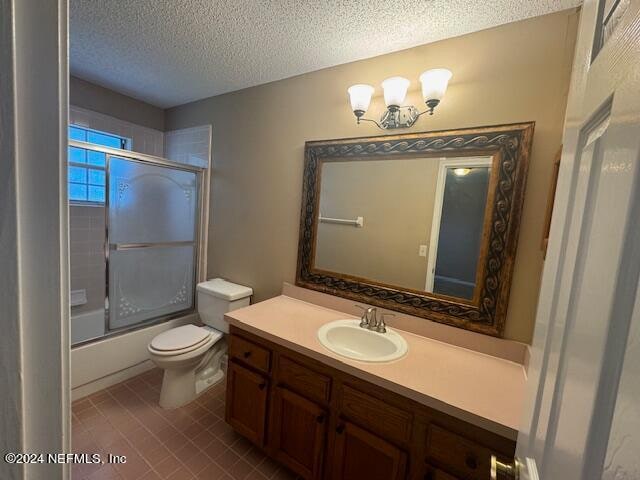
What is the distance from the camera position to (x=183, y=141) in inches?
106

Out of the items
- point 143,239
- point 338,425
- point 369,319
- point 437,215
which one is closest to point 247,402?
point 338,425

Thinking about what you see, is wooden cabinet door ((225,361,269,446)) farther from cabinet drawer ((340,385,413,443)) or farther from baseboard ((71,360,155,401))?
baseboard ((71,360,155,401))

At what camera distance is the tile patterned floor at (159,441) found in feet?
4.79

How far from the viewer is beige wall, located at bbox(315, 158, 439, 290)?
5.00ft

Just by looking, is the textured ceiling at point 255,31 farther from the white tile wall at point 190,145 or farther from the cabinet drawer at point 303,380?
the cabinet drawer at point 303,380

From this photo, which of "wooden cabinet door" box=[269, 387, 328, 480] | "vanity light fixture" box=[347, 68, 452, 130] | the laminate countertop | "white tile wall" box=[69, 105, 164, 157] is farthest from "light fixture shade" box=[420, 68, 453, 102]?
"white tile wall" box=[69, 105, 164, 157]

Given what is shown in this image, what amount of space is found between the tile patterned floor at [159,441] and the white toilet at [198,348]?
0.37 feet

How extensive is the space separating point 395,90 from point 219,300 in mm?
1875

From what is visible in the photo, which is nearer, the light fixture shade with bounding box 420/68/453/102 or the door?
the door

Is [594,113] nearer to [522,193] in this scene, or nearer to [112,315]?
[522,193]

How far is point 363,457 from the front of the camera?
1178 millimetres

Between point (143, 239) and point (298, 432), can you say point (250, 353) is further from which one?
point (143, 239)

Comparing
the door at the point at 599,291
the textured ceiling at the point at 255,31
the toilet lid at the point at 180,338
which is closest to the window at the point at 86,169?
the textured ceiling at the point at 255,31

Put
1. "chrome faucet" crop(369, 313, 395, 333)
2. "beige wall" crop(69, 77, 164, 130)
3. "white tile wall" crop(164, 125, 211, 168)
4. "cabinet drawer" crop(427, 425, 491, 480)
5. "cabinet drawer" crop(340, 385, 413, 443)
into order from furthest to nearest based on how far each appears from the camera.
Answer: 1. "white tile wall" crop(164, 125, 211, 168)
2. "beige wall" crop(69, 77, 164, 130)
3. "chrome faucet" crop(369, 313, 395, 333)
4. "cabinet drawer" crop(340, 385, 413, 443)
5. "cabinet drawer" crop(427, 425, 491, 480)
